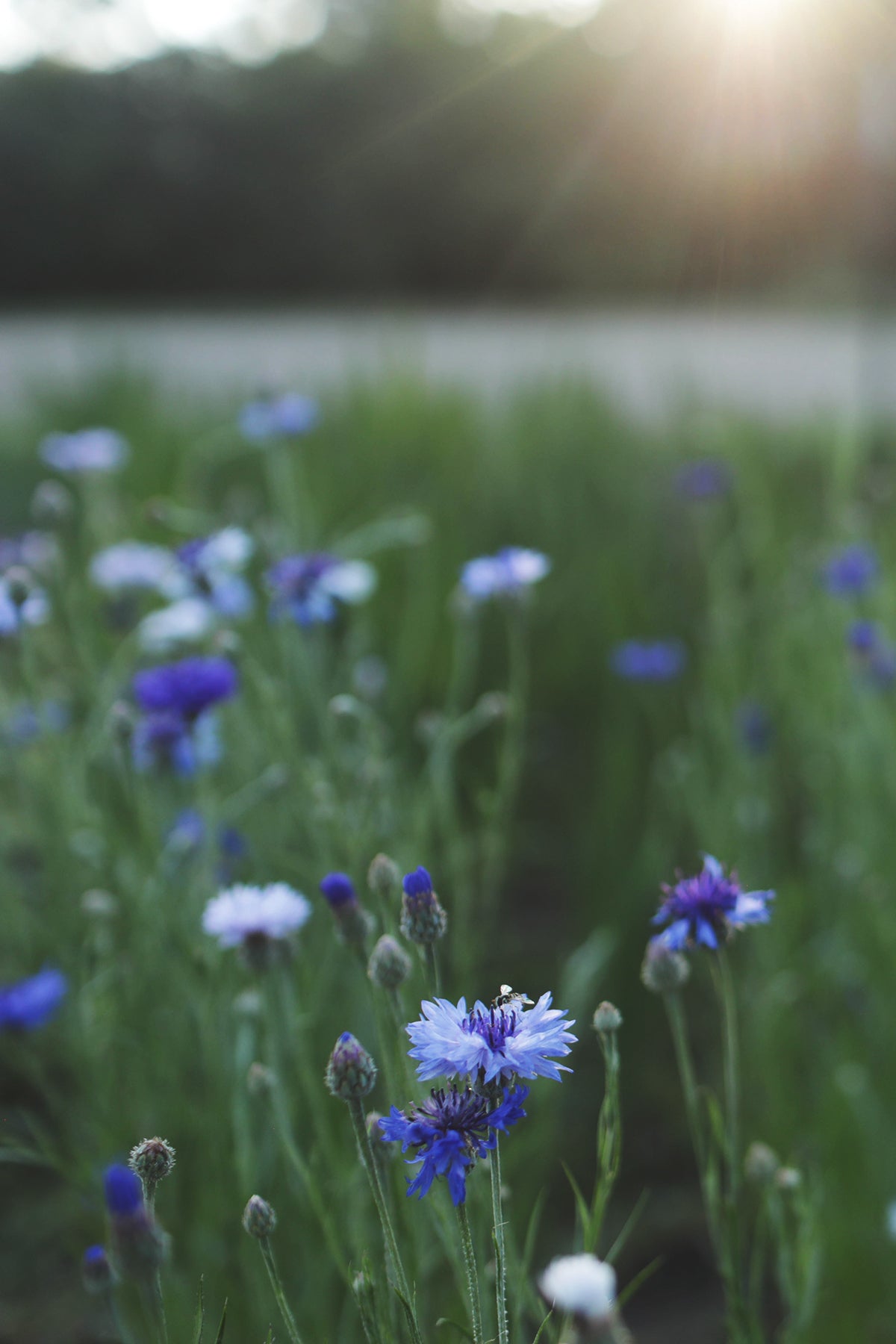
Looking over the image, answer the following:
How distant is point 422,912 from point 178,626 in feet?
2.16

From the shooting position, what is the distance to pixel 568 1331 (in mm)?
431

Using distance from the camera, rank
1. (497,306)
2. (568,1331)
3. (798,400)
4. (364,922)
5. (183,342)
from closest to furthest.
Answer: (568,1331), (364,922), (798,400), (183,342), (497,306)

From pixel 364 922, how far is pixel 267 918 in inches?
3.1

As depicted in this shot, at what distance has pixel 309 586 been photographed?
40.9 inches

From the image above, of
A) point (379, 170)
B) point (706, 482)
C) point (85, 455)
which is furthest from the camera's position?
point (379, 170)

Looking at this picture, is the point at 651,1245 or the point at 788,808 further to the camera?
the point at 788,808

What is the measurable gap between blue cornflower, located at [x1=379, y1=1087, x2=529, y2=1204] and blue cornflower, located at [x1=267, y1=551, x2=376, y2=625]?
597 mm

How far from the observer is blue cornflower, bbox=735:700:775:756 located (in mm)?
1396

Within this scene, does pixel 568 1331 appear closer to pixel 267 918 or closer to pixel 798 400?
pixel 267 918

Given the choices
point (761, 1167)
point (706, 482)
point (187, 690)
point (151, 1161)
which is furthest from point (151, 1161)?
point (706, 482)

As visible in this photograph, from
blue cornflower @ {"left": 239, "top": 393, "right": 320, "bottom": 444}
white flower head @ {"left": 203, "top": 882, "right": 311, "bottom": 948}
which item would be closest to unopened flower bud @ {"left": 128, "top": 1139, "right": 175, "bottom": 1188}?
white flower head @ {"left": 203, "top": 882, "right": 311, "bottom": 948}

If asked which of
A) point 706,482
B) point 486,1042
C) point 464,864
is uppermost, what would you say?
point 706,482

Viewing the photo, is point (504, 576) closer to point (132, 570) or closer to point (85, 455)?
point (132, 570)

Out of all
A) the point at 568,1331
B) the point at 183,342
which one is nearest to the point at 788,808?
the point at 568,1331
